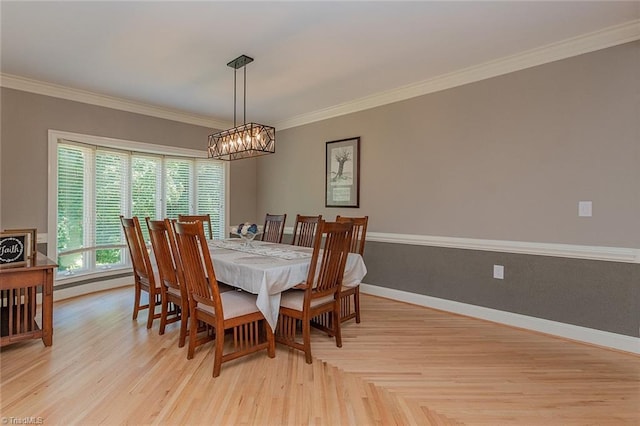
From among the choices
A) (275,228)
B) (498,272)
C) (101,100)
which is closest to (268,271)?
(275,228)

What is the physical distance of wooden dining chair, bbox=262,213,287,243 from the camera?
403 cm

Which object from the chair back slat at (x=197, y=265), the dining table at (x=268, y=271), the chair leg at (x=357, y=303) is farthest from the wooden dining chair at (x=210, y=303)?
the chair leg at (x=357, y=303)

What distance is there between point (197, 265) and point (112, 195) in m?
2.98

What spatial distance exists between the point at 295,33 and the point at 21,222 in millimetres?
3496

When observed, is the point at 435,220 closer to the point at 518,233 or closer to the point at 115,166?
the point at 518,233

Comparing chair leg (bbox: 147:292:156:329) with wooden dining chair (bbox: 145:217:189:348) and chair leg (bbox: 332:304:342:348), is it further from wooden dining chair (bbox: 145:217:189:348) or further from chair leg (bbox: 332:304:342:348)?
chair leg (bbox: 332:304:342:348)

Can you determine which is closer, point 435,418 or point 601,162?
point 435,418

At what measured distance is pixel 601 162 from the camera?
2.68 metres

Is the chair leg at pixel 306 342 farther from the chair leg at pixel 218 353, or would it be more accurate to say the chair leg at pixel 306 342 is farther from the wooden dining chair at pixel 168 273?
the wooden dining chair at pixel 168 273

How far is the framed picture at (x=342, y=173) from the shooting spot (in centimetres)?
439

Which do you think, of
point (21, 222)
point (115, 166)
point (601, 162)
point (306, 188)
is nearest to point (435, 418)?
point (601, 162)

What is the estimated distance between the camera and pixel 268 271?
7.51 ft

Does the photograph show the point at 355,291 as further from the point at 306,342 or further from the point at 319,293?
the point at 306,342

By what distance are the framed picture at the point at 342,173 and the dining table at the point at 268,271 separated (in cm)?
157
